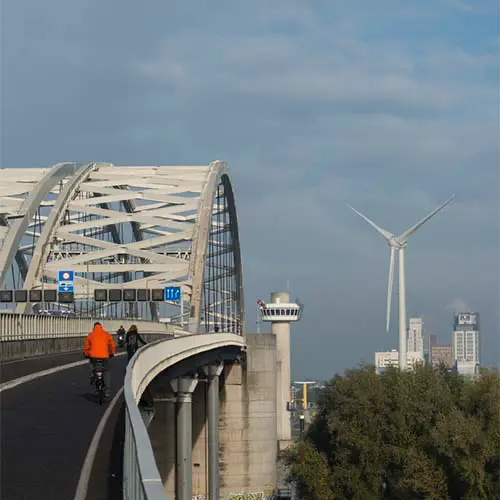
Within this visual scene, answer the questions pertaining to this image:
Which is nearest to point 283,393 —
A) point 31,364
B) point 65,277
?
point 65,277

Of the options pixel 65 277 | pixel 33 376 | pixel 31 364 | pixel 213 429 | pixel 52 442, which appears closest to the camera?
pixel 52 442

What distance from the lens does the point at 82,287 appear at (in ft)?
300

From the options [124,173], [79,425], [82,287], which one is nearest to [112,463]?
[79,425]

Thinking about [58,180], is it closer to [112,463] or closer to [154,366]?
[154,366]

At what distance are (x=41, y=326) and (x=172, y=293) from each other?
127 feet

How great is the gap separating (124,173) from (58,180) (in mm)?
7183

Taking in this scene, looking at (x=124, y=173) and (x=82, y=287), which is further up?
(x=124, y=173)

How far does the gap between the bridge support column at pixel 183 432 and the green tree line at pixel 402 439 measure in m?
11.3

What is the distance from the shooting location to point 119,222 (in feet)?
311

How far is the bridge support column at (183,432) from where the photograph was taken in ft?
202

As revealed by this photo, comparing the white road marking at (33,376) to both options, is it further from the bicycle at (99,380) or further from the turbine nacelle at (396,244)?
the turbine nacelle at (396,244)

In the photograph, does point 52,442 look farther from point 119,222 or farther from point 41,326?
point 119,222

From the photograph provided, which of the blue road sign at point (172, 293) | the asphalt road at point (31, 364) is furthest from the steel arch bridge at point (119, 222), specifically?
the asphalt road at point (31, 364)

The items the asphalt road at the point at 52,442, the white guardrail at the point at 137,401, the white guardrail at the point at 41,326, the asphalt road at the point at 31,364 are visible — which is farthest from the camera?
the white guardrail at the point at 41,326
